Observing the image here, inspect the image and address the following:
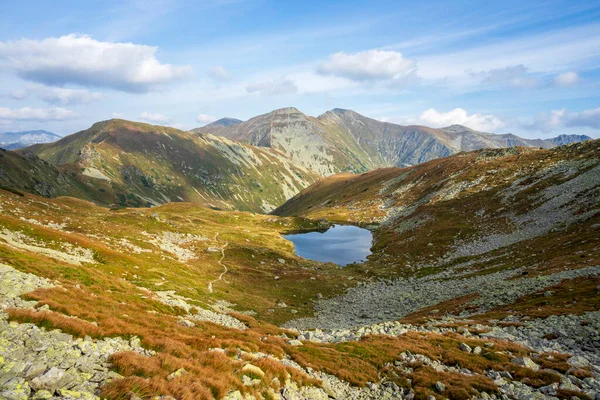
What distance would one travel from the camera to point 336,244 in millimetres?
126312

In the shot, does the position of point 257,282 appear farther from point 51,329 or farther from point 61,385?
point 61,385

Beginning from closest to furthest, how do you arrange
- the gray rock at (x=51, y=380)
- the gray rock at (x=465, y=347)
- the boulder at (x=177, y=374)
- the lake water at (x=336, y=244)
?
1. the gray rock at (x=51, y=380)
2. the boulder at (x=177, y=374)
3. the gray rock at (x=465, y=347)
4. the lake water at (x=336, y=244)

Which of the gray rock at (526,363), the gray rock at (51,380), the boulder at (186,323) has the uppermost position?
the gray rock at (51,380)

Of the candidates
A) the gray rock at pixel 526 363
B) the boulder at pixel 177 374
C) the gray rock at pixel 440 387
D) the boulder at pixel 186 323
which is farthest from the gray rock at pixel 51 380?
the gray rock at pixel 526 363

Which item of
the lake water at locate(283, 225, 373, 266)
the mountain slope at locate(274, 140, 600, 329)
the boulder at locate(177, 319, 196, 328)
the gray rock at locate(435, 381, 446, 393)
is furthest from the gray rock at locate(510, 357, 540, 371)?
the lake water at locate(283, 225, 373, 266)

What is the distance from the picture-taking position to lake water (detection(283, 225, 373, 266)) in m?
108

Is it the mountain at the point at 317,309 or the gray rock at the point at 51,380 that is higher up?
the gray rock at the point at 51,380

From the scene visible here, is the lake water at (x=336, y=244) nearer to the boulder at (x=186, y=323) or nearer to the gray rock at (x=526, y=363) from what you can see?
the boulder at (x=186, y=323)

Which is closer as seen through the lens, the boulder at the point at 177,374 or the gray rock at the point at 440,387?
the boulder at the point at 177,374

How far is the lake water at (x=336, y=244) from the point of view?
4245 inches

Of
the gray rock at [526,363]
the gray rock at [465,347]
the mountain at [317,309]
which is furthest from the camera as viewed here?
the gray rock at [465,347]

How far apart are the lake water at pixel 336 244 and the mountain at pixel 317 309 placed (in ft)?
37.6

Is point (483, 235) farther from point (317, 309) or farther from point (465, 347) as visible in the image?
point (465, 347)

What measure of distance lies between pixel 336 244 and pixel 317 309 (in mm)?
70935
